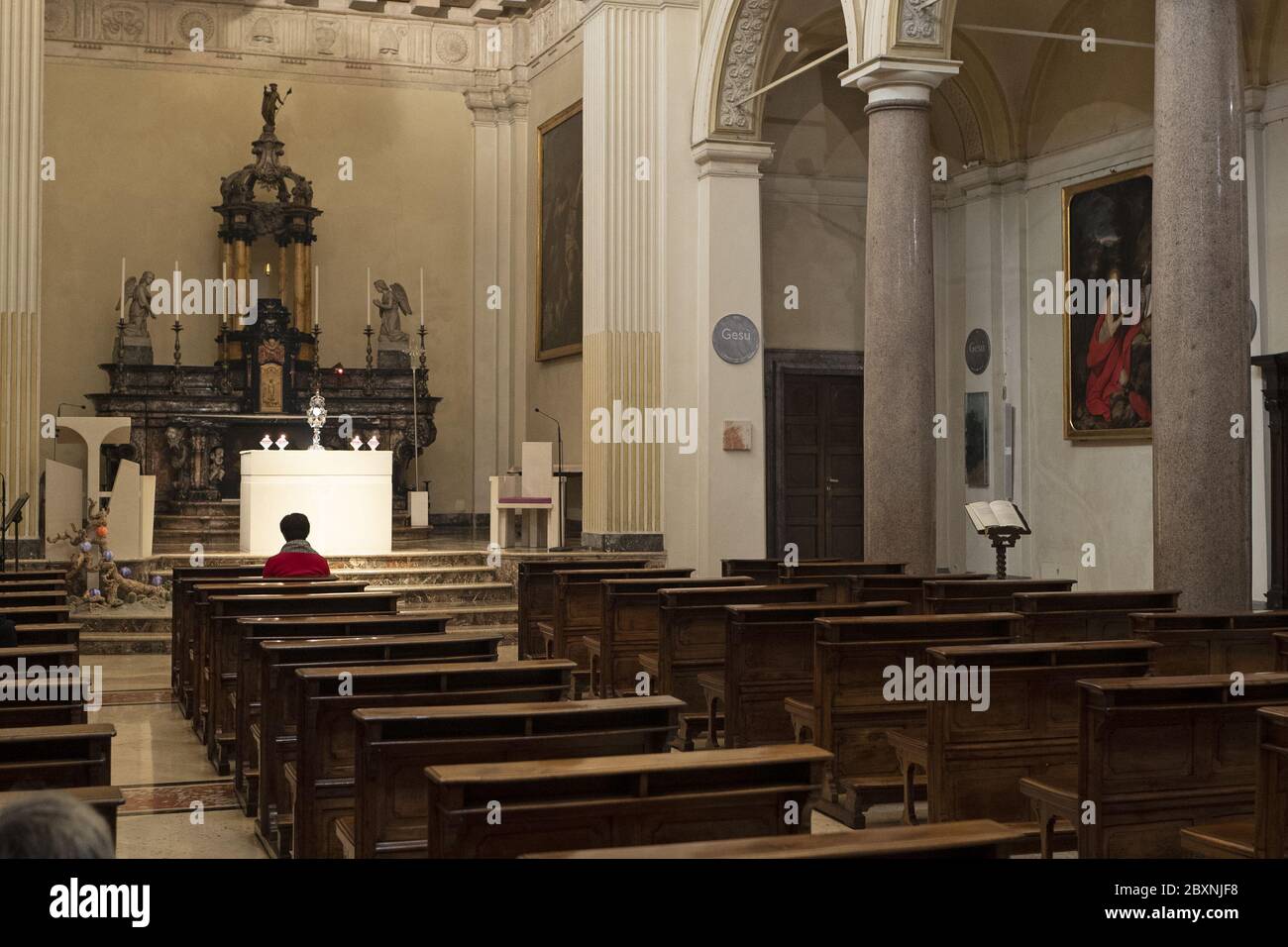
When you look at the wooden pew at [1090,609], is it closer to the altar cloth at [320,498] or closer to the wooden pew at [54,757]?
the wooden pew at [54,757]

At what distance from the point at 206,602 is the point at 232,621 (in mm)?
739

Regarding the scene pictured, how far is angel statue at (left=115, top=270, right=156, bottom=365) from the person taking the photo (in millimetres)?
16438

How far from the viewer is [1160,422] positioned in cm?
728

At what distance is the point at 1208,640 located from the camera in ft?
19.6

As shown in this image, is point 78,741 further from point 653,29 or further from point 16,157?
point 653,29

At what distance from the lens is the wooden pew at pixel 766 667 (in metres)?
6.30

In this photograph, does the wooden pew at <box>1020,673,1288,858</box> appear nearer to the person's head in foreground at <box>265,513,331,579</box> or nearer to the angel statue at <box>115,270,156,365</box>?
the person's head in foreground at <box>265,513,331,579</box>

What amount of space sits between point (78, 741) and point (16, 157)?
A: 385 inches

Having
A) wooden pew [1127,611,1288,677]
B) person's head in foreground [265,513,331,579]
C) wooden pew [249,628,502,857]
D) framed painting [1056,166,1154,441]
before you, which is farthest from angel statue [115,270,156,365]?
wooden pew [1127,611,1288,677]

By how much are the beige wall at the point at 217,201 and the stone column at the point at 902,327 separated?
29.6 feet

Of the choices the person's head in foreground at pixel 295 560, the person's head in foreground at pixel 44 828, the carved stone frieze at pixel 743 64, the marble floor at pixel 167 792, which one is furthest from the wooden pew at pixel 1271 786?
the carved stone frieze at pixel 743 64

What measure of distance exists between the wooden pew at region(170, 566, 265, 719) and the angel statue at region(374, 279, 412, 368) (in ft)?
26.7

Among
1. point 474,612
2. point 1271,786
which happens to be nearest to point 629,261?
point 474,612
